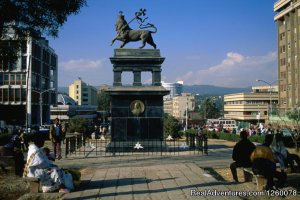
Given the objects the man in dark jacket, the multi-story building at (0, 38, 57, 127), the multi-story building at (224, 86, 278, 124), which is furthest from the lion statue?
the multi-story building at (224, 86, 278, 124)

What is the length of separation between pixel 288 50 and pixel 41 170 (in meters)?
70.1

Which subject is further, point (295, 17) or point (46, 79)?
point (46, 79)

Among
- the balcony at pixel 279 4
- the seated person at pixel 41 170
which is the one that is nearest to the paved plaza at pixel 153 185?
the seated person at pixel 41 170

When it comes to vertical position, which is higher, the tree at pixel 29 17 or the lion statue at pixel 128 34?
the lion statue at pixel 128 34

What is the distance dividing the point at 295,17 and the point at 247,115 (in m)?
48.8

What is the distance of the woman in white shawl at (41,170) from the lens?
10.6 metres

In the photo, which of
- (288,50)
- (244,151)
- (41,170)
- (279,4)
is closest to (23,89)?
(288,50)

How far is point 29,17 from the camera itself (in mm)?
15094

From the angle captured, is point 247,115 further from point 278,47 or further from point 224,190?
point 224,190

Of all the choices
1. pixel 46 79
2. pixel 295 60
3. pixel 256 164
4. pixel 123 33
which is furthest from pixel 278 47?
pixel 256 164

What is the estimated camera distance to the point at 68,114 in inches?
4665

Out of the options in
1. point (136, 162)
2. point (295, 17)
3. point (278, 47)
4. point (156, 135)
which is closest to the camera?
point (136, 162)

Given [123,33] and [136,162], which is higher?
[123,33]

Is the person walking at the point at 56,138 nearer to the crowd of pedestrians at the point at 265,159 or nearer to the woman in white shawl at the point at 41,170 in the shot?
the woman in white shawl at the point at 41,170
